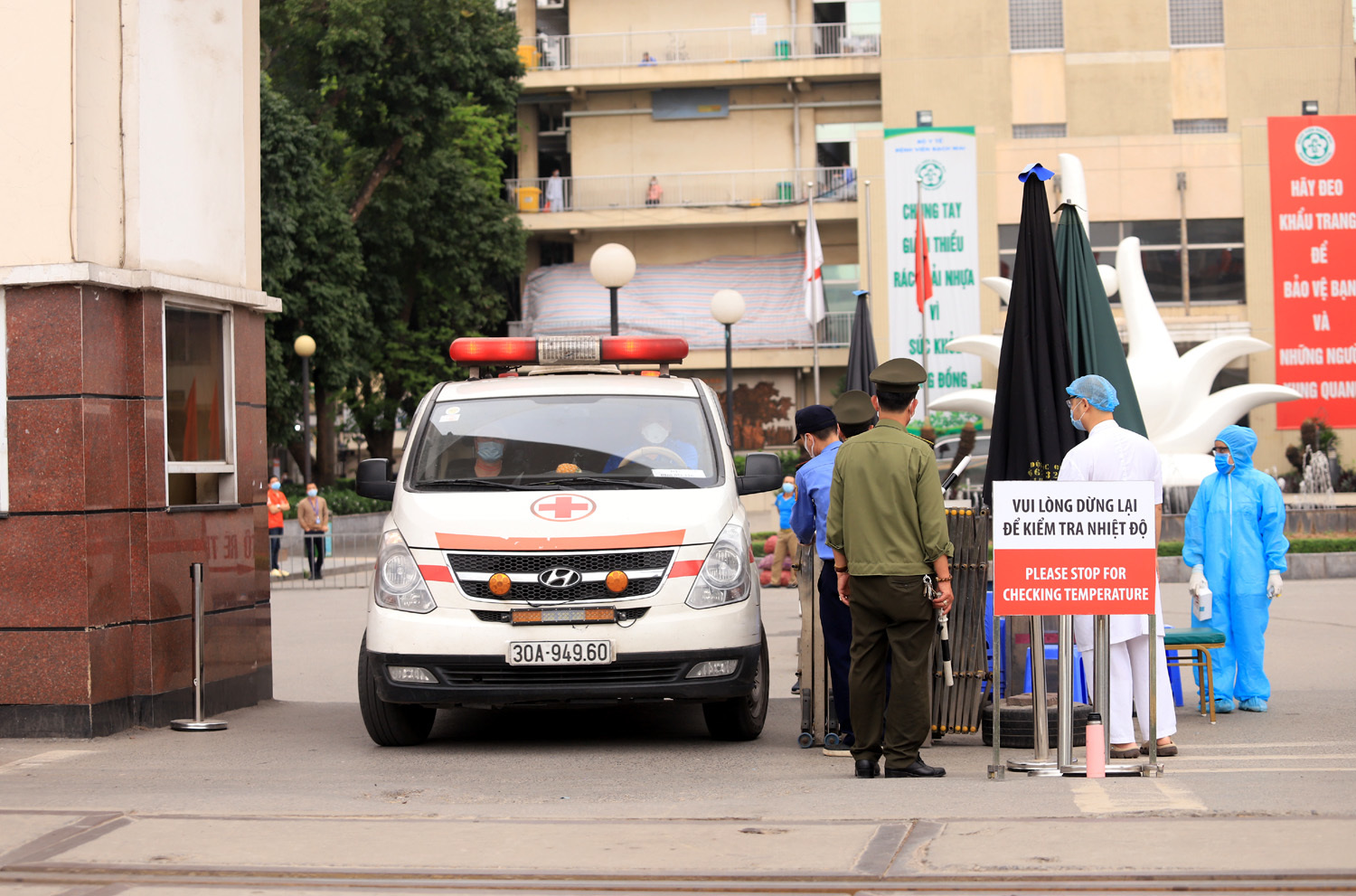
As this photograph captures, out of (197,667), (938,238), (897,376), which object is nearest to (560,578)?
(897,376)

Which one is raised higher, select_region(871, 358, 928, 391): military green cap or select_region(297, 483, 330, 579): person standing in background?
select_region(871, 358, 928, 391): military green cap

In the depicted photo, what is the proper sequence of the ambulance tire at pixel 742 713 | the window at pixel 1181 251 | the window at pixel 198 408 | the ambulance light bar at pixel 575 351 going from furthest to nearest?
1. the window at pixel 1181 251
2. the ambulance light bar at pixel 575 351
3. the window at pixel 198 408
4. the ambulance tire at pixel 742 713

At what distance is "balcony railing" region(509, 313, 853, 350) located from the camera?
1823 inches

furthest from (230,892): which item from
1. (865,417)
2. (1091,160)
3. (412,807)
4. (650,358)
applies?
(1091,160)

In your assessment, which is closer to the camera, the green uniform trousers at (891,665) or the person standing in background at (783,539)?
the green uniform trousers at (891,665)

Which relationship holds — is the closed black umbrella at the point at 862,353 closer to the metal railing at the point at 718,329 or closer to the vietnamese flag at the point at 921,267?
the vietnamese flag at the point at 921,267

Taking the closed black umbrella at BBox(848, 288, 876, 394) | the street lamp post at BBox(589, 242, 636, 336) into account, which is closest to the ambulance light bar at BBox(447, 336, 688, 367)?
the street lamp post at BBox(589, 242, 636, 336)

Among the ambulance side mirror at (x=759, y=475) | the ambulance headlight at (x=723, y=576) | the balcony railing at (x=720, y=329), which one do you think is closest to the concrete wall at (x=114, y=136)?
the ambulance side mirror at (x=759, y=475)

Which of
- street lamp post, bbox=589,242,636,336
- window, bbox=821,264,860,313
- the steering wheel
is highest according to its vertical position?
window, bbox=821,264,860,313

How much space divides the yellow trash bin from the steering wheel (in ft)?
131

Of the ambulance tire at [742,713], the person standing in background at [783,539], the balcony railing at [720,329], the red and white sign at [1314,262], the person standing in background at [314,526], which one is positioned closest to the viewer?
the ambulance tire at [742,713]

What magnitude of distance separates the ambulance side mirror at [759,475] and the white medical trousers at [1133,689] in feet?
6.49

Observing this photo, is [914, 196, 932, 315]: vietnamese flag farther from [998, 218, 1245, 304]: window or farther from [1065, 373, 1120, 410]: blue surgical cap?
[1065, 373, 1120, 410]: blue surgical cap

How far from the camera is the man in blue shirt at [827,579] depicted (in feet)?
26.3
